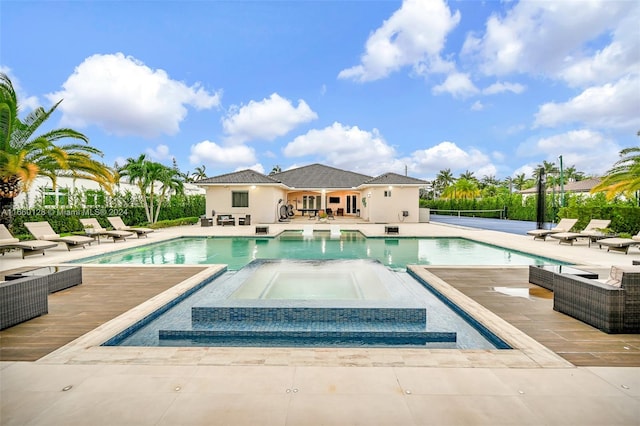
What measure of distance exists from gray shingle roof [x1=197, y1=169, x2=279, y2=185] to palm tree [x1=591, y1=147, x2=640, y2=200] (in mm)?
17532

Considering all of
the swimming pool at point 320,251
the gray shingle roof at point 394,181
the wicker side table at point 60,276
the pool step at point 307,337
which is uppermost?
the gray shingle roof at point 394,181

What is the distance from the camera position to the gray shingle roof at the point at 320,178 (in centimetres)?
2759

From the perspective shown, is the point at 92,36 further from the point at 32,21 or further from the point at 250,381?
the point at 250,381

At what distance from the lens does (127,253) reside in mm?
10859

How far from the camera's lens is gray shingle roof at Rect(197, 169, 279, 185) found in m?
22.3

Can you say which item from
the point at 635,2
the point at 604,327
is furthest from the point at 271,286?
the point at 635,2

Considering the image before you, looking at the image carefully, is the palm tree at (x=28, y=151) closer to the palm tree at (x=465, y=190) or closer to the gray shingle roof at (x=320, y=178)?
the gray shingle roof at (x=320, y=178)

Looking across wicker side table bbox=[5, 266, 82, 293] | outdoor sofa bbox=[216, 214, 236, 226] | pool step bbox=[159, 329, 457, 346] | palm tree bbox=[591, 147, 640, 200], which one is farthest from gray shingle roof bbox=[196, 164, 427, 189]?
pool step bbox=[159, 329, 457, 346]

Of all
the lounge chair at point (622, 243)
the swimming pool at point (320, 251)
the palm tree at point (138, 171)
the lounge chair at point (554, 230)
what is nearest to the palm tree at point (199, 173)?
the palm tree at point (138, 171)

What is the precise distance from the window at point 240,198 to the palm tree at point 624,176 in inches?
751

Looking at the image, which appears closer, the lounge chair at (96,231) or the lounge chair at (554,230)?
the lounge chair at (96,231)

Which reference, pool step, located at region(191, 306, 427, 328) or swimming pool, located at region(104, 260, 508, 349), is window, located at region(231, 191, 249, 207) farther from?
pool step, located at region(191, 306, 427, 328)

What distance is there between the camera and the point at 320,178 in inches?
1155

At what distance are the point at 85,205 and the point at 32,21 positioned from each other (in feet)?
27.1
